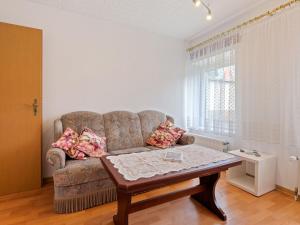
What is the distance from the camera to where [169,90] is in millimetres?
3650

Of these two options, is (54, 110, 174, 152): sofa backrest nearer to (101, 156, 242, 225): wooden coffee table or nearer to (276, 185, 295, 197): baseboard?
(101, 156, 242, 225): wooden coffee table

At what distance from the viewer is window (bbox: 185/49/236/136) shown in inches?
112

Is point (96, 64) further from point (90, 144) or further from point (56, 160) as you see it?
point (56, 160)

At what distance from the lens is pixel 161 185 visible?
130 centimetres

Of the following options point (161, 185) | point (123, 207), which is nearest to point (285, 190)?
point (161, 185)

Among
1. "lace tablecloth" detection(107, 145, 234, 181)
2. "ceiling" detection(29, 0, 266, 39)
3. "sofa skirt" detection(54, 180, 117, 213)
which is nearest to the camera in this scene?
"lace tablecloth" detection(107, 145, 234, 181)

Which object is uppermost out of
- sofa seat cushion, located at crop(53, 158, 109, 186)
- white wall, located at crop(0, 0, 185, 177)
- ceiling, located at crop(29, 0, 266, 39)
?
ceiling, located at crop(29, 0, 266, 39)

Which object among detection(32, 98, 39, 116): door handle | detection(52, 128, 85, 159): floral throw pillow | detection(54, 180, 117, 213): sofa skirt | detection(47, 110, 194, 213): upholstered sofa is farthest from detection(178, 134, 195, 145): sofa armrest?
detection(32, 98, 39, 116): door handle

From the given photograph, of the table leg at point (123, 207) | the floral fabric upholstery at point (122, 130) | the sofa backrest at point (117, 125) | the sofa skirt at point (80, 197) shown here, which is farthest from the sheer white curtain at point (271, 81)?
the sofa skirt at point (80, 197)

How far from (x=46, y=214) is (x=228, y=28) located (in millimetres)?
3624

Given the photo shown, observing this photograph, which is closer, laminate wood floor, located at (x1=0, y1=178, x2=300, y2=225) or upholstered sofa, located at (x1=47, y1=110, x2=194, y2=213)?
laminate wood floor, located at (x1=0, y1=178, x2=300, y2=225)

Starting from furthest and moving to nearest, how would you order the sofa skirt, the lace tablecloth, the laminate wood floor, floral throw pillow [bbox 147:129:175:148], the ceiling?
floral throw pillow [bbox 147:129:175:148] → the ceiling → the sofa skirt → the laminate wood floor → the lace tablecloth

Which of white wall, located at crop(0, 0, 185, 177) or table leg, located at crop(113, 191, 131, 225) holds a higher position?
white wall, located at crop(0, 0, 185, 177)

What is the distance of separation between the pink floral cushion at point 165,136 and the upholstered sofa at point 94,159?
0.10 metres
